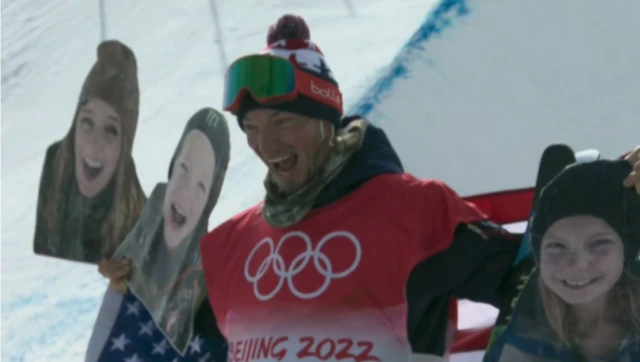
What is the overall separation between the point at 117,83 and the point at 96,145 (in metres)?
0.16

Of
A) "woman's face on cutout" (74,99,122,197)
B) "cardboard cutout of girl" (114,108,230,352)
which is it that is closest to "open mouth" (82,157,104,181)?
"woman's face on cutout" (74,99,122,197)

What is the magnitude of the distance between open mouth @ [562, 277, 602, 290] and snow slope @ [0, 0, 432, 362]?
1.84m

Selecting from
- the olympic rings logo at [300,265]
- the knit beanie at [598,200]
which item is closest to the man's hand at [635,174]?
the knit beanie at [598,200]

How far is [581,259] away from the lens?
172cm

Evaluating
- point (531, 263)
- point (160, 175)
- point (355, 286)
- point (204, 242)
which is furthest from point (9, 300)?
point (531, 263)

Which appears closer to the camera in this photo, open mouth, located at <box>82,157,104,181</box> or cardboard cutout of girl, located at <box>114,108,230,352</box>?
cardboard cutout of girl, located at <box>114,108,230,352</box>

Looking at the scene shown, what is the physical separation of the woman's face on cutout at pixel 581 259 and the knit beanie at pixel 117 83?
1306mm

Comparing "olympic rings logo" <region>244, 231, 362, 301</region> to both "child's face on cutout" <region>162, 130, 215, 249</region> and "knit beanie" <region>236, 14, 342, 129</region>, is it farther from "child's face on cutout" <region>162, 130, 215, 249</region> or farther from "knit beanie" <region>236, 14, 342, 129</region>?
"child's face on cutout" <region>162, 130, 215, 249</region>

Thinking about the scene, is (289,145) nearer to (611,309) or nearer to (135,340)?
(611,309)

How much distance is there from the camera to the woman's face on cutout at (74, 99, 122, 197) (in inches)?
108

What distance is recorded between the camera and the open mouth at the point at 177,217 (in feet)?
8.30

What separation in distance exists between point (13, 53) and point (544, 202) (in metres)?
4.91

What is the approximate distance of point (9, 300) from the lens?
3.74 metres

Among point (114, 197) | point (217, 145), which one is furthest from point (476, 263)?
point (114, 197)
